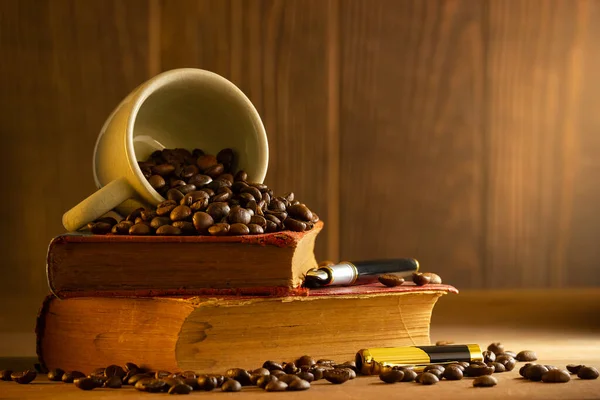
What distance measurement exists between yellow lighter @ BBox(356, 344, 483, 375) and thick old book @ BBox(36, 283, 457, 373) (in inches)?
2.6

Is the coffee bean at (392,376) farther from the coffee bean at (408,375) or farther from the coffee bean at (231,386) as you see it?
the coffee bean at (231,386)

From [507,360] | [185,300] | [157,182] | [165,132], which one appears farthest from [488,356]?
[165,132]

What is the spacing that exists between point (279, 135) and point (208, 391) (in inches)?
34.4

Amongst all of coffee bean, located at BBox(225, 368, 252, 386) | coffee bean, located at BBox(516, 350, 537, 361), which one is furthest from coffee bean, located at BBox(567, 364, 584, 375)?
coffee bean, located at BBox(225, 368, 252, 386)

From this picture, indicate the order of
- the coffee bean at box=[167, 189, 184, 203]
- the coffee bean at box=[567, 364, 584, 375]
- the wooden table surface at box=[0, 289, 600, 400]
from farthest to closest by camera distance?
the coffee bean at box=[167, 189, 184, 203]
the coffee bean at box=[567, 364, 584, 375]
the wooden table surface at box=[0, 289, 600, 400]

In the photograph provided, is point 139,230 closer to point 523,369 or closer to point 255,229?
point 255,229

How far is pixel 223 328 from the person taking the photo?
4.18 feet

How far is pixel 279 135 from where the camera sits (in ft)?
6.43

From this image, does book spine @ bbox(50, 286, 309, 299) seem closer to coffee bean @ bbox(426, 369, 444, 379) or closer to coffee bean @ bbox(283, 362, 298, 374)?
coffee bean @ bbox(283, 362, 298, 374)

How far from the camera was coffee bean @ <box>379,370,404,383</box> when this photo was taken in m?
1.21

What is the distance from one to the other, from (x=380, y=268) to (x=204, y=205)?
32 centimetres

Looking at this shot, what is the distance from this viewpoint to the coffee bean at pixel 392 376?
3.99 ft

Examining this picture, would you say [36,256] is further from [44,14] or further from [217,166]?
[217,166]

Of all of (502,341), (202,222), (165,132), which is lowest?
(502,341)
